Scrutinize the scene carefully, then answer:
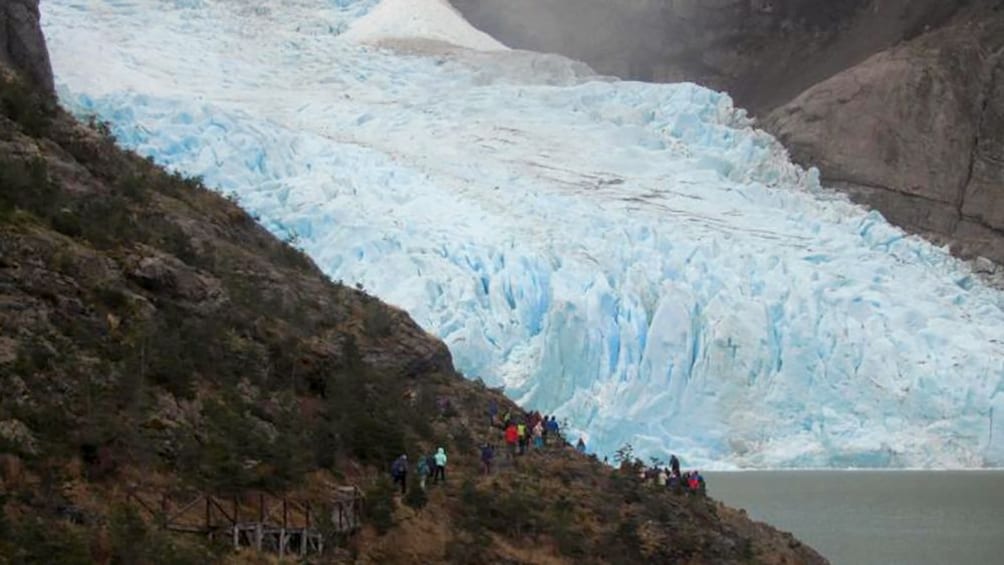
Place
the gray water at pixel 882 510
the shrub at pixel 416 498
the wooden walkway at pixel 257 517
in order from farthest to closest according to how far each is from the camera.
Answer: the gray water at pixel 882 510
the shrub at pixel 416 498
the wooden walkway at pixel 257 517

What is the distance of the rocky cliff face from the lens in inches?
687

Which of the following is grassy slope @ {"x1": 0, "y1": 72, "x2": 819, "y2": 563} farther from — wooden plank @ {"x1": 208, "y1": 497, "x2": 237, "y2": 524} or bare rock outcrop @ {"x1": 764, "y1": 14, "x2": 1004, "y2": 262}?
bare rock outcrop @ {"x1": 764, "y1": 14, "x2": 1004, "y2": 262}

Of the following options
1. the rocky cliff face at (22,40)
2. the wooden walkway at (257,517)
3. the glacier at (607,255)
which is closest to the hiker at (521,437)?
the wooden walkway at (257,517)

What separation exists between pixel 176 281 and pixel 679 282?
2588 centimetres

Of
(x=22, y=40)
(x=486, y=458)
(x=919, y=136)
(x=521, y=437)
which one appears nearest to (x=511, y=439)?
(x=521, y=437)

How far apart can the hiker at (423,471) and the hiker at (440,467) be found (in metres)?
0.08

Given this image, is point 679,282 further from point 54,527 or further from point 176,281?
point 54,527

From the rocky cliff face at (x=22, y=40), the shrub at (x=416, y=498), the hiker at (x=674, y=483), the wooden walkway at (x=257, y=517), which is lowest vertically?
the wooden walkway at (x=257, y=517)

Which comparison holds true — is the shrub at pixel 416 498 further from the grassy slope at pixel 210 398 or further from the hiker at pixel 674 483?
the hiker at pixel 674 483

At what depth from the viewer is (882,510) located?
29.7 meters

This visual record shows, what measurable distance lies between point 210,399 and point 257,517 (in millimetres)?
1501

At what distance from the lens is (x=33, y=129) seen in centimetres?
1525

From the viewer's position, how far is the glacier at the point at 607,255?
3719 cm

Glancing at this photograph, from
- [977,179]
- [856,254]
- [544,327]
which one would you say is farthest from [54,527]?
[977,179]
